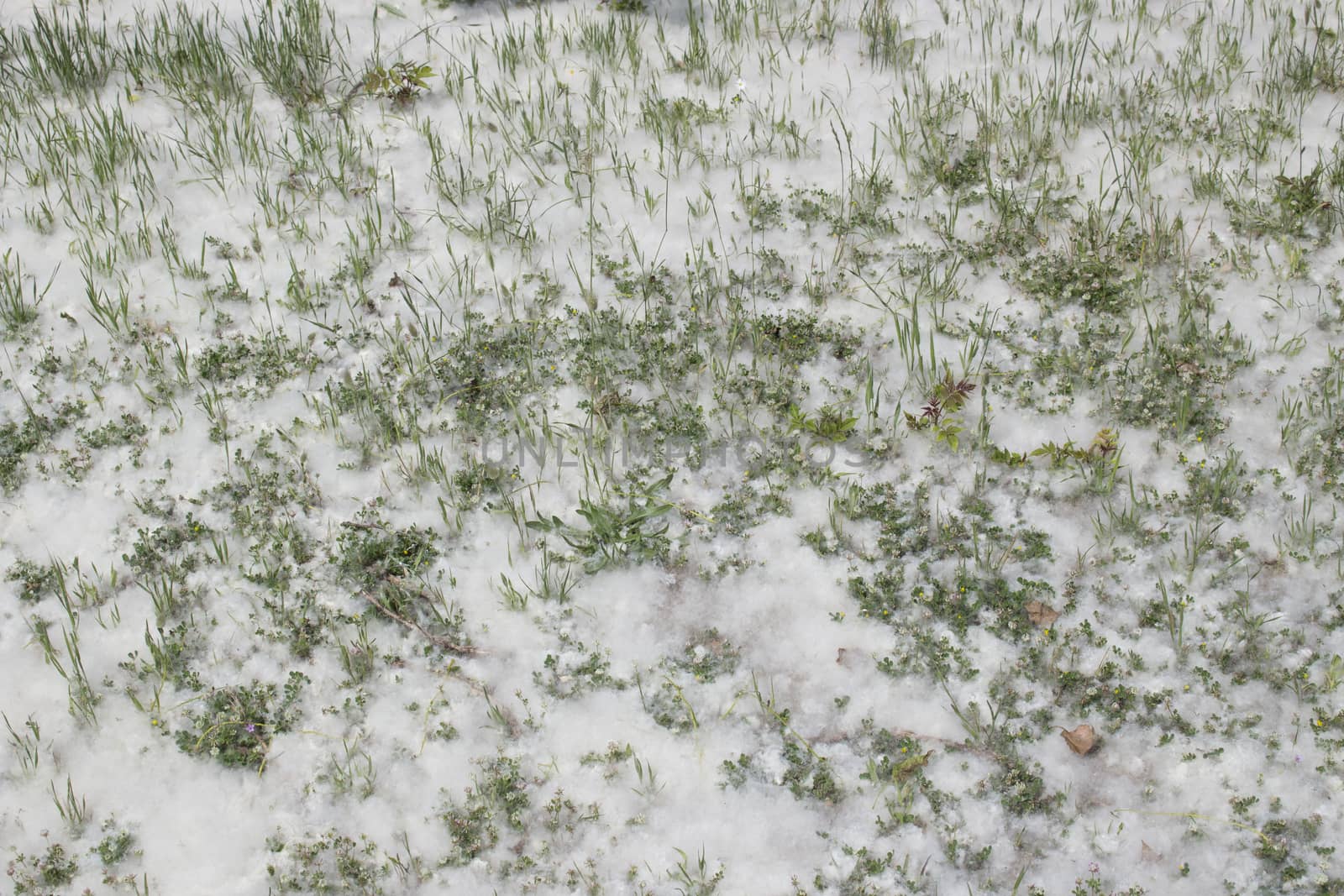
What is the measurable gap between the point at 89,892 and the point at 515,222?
371cm

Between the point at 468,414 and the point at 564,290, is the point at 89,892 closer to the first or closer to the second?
the point at 468,414

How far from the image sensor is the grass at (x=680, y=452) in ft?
12.6

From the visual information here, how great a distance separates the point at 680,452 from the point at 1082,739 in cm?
207

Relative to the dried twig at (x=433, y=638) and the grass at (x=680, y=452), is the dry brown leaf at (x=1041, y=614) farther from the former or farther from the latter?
the dried twig at (x=433, y=638)

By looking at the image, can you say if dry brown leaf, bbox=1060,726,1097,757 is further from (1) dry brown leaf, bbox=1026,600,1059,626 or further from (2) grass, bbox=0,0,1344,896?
(1) dry brown leaf, bbox=1026,600,1059,626

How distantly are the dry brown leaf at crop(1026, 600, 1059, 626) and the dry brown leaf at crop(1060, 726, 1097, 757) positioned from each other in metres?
0.46

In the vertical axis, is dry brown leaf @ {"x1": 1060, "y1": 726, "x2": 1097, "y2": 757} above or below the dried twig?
below

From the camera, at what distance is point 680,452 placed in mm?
4867

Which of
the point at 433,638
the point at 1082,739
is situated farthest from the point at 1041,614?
the point at 433,638

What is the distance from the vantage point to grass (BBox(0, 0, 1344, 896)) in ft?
12.6

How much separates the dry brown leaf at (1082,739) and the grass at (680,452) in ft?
0.09

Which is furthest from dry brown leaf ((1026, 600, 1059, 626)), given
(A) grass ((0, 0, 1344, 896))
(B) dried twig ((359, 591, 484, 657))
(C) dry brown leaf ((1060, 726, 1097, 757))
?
(B) dried twig ((359, 591, 484, 657))

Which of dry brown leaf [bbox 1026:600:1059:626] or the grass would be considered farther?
dry brown leaf [bbox 1026:600:1059:626]

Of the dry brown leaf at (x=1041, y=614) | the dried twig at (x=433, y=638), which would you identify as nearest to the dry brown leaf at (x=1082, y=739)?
the dry brown leaf at (x=1041, y=614)
